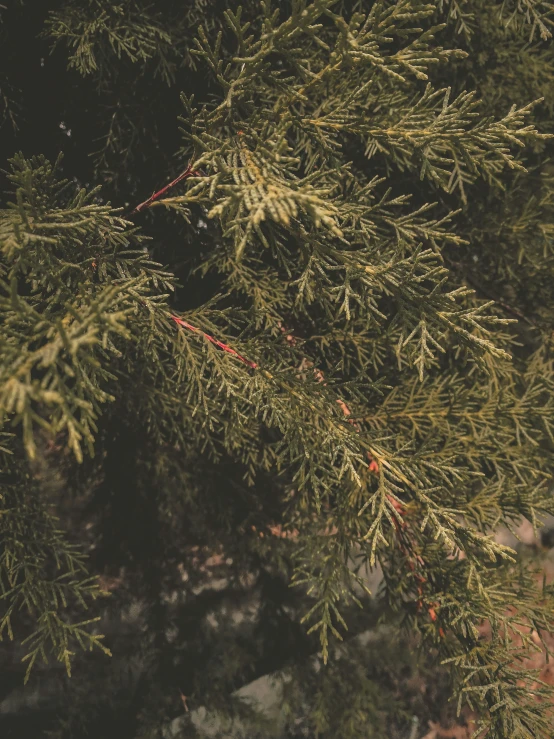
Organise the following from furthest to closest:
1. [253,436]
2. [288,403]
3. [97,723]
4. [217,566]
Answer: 1. [217,566]
2. [97,723]
3. [253,436]
4. [288,403]

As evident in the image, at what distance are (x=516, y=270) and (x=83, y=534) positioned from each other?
4.24 metres

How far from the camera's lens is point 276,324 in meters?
2.71

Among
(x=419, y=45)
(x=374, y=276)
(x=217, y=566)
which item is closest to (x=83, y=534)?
(x=217, y=566)

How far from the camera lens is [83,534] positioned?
187 inches

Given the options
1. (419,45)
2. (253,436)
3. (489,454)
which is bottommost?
(253,436)

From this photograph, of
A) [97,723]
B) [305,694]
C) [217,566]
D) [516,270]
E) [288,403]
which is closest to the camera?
[288,403]

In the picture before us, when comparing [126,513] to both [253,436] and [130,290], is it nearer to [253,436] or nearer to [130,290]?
[253,436]

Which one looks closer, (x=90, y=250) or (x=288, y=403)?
(x=90, y=250)

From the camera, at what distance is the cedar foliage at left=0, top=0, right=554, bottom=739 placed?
1692 mm

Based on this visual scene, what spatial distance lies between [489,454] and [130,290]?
210 centimetres

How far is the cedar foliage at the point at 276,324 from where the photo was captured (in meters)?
1.69

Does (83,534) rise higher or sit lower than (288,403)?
lower

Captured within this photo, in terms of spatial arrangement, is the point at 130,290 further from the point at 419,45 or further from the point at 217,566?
the point at 217,566

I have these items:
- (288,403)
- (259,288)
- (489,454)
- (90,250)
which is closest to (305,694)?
(489,454)
